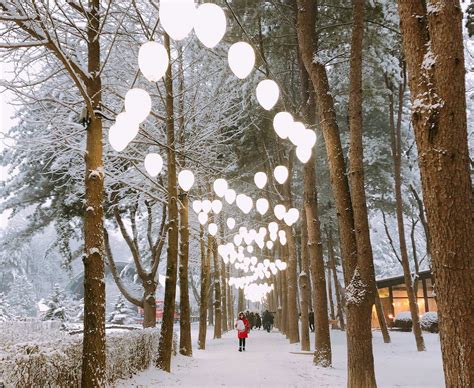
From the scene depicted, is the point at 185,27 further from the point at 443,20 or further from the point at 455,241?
the point at 455,241

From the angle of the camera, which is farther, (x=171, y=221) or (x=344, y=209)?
(x=171, y=221)

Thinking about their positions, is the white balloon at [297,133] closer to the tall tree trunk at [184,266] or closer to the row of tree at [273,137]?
the row of tree at [273,137]

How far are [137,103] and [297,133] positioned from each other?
2701mm

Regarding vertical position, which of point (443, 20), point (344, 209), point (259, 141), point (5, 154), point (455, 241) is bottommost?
point (455, 241)

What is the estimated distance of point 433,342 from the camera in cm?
1770

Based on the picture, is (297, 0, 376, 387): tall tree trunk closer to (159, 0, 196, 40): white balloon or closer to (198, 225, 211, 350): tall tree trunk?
(159, 0, 196, 40): white balloon

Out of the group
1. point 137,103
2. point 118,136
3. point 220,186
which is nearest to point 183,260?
point 220,186

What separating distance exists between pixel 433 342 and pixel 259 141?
11.1 metres

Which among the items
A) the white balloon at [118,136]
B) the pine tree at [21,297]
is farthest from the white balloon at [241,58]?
the pine tree at [21,297]

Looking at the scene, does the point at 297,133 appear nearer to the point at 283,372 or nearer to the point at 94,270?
the point at 94,270

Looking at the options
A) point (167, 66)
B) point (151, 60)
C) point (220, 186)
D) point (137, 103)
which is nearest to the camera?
point (151, 60)

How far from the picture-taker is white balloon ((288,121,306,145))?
678 centimetres

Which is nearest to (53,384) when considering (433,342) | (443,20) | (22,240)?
(443,20)

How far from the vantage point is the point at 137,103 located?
17.7ft
